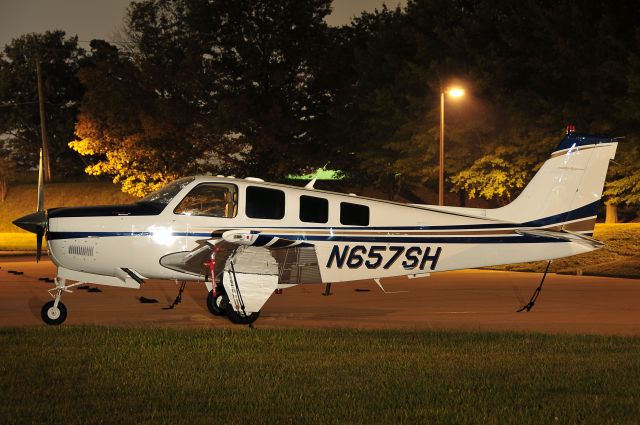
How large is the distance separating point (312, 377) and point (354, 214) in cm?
584

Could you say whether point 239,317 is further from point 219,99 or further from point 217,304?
point 219,99

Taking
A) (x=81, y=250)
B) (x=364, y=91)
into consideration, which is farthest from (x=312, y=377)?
(x=364, y=91)

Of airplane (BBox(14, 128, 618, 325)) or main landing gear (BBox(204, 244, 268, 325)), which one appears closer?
main landing gear (BBox(204, 244, 268, 325))

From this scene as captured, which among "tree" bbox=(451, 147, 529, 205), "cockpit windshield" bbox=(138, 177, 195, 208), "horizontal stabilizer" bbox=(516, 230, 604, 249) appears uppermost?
"tree" bbox=(451, 147, 529, 205)

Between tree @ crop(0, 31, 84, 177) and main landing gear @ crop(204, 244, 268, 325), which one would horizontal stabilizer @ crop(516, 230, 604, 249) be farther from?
tree @ crop(0, 31, 84, 177)

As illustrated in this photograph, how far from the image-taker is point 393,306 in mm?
19719

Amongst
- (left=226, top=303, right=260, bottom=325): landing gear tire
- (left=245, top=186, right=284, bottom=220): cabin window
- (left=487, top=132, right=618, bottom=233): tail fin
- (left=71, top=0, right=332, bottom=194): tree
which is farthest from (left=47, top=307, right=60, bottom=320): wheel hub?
(left=71, top=0, right=332, bottom=194): tree

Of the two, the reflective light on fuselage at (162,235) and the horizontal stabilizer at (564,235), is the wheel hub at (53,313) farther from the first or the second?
the horizontal stabilizer at (564,235)

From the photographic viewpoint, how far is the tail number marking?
1680 cm

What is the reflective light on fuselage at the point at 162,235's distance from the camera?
16203 millimetres

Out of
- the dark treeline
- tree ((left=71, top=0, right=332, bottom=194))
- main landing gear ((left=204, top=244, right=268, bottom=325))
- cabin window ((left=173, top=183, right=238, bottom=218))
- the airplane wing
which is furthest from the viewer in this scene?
tree ((left=71, top=0, right=332, bottom=194))

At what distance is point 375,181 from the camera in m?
67.6

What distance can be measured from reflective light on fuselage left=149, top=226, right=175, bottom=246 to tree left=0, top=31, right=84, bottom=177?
69.4 meters

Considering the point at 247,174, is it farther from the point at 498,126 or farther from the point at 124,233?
the point at 124,233
